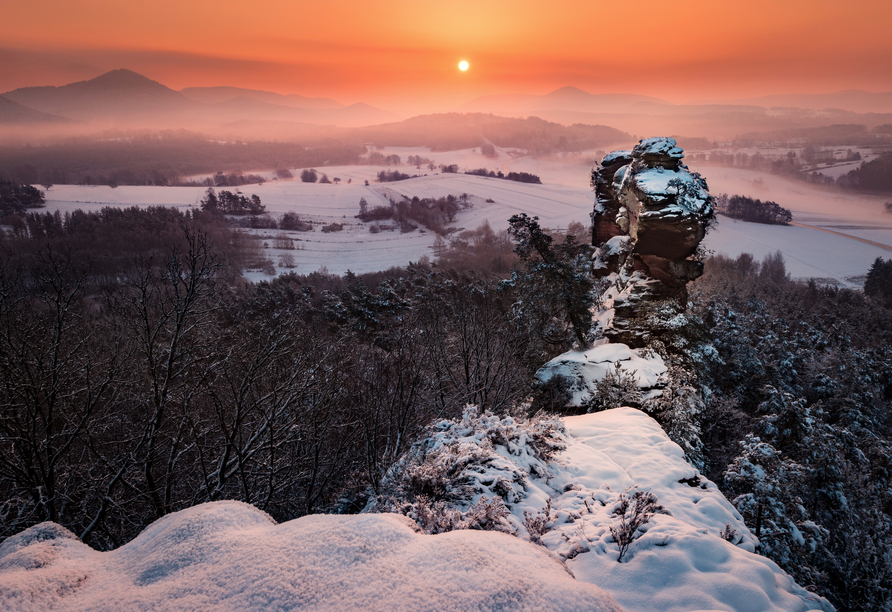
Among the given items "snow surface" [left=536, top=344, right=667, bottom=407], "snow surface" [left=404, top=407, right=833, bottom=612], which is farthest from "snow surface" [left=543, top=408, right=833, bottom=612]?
"snow surface" [left=536, top=344, right=667, bottom=407]

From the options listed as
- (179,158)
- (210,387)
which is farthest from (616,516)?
(179,158)

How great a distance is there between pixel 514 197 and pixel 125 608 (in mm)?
116350

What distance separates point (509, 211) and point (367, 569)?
10431 cm

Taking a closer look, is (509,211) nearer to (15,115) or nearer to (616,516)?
(616,516)

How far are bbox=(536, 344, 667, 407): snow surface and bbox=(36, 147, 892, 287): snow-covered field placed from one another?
54.9 meters

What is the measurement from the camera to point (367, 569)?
10.8 feet

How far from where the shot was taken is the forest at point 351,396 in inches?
361

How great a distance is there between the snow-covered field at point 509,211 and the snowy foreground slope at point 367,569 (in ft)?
219

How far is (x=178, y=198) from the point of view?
108875 mm

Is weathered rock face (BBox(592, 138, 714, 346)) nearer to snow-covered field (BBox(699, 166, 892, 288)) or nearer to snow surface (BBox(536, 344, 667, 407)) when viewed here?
snow surface (BBox(536, 344, 667, 407))

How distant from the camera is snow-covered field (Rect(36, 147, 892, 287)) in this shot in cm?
7794

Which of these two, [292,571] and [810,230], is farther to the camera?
[810,230]

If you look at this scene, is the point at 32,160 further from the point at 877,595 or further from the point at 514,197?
the point at 877,595

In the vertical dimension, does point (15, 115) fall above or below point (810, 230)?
above
